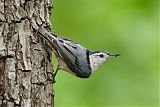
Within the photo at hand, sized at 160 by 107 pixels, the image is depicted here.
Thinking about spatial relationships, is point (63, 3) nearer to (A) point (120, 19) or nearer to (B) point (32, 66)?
(A) point (120, 19)

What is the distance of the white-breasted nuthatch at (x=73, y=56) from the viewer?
4.17 metres

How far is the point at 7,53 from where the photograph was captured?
3717mm

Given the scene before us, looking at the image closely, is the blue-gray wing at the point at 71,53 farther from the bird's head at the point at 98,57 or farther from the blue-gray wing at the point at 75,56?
the bird's head at the point at 98,57

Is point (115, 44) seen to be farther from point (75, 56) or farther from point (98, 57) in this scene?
point (75, 56)

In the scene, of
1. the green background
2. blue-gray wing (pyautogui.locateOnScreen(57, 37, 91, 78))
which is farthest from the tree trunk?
the green background

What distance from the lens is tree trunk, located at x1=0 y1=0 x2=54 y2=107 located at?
371 cm

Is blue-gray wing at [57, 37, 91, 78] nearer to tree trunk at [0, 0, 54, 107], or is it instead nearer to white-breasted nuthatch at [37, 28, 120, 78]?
white-breasted nuthatch at [37, 28, 120, 78]

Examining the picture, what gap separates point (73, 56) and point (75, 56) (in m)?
0.02

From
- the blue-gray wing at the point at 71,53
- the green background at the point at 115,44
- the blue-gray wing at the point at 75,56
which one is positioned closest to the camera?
the blue-gray wing at the point at 71,53

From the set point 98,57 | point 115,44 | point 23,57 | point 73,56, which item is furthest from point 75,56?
point 115,44

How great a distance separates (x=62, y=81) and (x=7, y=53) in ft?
7.21

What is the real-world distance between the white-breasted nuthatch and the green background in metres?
0.98

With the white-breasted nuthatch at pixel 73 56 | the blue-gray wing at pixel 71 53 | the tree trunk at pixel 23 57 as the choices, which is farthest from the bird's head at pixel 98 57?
the tree trunk at pixel 23 57

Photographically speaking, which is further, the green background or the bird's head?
the green background
